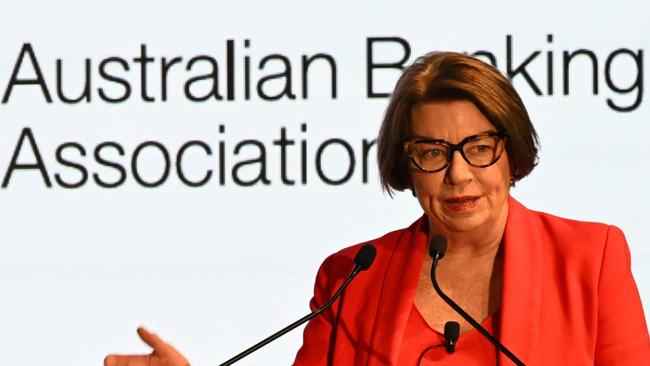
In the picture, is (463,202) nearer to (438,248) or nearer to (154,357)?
(438,248)

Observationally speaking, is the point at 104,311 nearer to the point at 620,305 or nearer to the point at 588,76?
the point at 588,76

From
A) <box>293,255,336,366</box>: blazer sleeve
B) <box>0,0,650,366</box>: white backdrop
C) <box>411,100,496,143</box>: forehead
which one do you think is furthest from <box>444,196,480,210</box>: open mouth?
<box>0,0,650,366</box>: white backdrop

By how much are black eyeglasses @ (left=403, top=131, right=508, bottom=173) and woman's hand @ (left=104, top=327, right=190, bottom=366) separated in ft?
1.92

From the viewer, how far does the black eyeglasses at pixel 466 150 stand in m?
2.22

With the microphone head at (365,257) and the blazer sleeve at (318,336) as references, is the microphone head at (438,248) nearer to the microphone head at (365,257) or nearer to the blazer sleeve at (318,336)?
the microphone head at (365,257)

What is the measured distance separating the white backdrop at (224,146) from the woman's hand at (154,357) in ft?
4.03

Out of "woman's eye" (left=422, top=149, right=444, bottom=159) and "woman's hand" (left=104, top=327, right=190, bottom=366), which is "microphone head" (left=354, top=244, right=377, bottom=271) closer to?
"woman's eye" (left=422, top=149, right=444, bottom=159)

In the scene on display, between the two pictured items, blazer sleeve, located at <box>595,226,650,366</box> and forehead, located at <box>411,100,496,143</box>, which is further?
forehead, located at <box>411,100,496,143</box>

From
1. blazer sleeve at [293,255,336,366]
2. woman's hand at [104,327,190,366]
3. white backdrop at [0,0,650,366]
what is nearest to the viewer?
woman's hand at [104,327,190,366]

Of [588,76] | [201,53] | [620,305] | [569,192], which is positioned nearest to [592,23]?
[588,76]

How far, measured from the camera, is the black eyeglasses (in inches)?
87.3

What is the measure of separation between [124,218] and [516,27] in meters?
1.27

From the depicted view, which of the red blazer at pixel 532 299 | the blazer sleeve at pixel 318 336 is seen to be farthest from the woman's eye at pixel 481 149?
the blazer sleeve at pixel 318 336

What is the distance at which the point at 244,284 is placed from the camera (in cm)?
343
